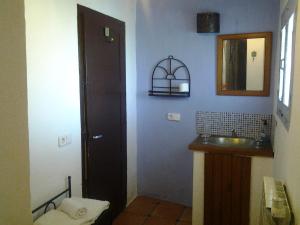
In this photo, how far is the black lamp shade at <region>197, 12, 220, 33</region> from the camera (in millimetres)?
3094

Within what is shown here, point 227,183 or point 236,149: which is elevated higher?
point 236,149

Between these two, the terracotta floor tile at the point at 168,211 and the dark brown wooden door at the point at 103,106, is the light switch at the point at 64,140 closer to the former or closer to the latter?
the dark brown wooden door at the point at 103,106

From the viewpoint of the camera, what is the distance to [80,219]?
2115mm

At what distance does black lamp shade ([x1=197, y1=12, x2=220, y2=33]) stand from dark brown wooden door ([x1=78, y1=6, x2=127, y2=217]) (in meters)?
0.81

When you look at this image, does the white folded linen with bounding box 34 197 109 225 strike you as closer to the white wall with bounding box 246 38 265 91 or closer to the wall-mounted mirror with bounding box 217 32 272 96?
the wall-mounted mirror with bounding box 217 32 272 96

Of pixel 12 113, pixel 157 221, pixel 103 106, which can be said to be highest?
pixel 12 113

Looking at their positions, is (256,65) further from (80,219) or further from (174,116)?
(80,219)

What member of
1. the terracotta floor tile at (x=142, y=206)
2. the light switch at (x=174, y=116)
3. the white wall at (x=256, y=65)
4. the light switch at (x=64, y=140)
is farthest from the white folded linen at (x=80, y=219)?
the white wall at (x=256, y=65)

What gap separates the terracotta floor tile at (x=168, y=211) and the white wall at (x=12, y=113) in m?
2.74

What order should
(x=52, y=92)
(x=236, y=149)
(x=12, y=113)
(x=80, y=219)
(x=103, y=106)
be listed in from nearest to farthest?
(x=12, y=113)
(x=80, y=219)
(x=52, y=92)
(x=236, y=149)
(x=103, y=106)

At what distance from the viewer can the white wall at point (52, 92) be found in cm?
208

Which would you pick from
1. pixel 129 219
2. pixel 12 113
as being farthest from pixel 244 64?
pixel 12 113

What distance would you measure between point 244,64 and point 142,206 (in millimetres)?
1941

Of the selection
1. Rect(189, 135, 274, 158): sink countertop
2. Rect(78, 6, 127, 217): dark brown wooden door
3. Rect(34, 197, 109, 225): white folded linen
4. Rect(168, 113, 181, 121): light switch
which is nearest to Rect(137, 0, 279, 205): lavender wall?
Rect(168, 113, 181, 121): light switch
